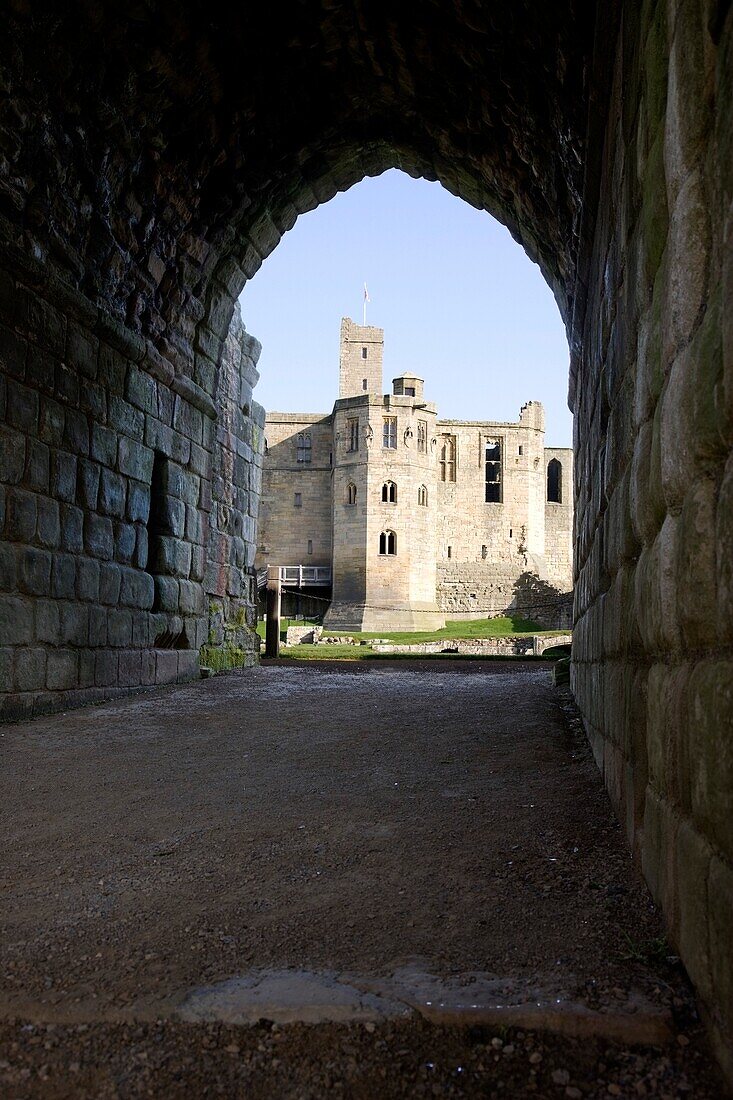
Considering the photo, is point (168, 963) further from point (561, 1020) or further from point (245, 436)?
point (245, 436)

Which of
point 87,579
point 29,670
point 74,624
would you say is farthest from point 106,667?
point 29,670

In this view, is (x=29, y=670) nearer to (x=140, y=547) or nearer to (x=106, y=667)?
(x=106, y=667)

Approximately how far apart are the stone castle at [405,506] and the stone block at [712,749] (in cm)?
3913

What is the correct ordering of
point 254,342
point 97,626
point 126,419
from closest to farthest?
point 97,626 < point 126,419 < point 254,342

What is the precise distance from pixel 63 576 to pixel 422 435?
1571 inches

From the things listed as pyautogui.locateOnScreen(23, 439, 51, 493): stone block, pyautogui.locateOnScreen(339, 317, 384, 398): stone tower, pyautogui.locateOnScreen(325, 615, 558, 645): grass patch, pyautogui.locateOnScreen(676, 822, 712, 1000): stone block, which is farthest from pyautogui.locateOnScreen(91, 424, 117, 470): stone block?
pyautogui.locateOnScreen(339, 317, 384, 398): stone tower

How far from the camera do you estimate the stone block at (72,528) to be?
241 inches

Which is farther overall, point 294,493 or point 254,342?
point 294,493

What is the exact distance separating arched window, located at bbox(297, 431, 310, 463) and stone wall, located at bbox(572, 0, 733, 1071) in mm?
44672

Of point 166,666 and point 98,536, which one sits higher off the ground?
point 98,536

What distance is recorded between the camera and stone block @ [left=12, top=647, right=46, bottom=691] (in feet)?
18.2

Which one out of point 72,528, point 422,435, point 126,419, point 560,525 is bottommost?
point 72,528

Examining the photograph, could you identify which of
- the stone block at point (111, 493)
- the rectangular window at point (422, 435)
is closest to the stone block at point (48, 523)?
the stone block at point (111, 493)

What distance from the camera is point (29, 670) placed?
568 centimetres
